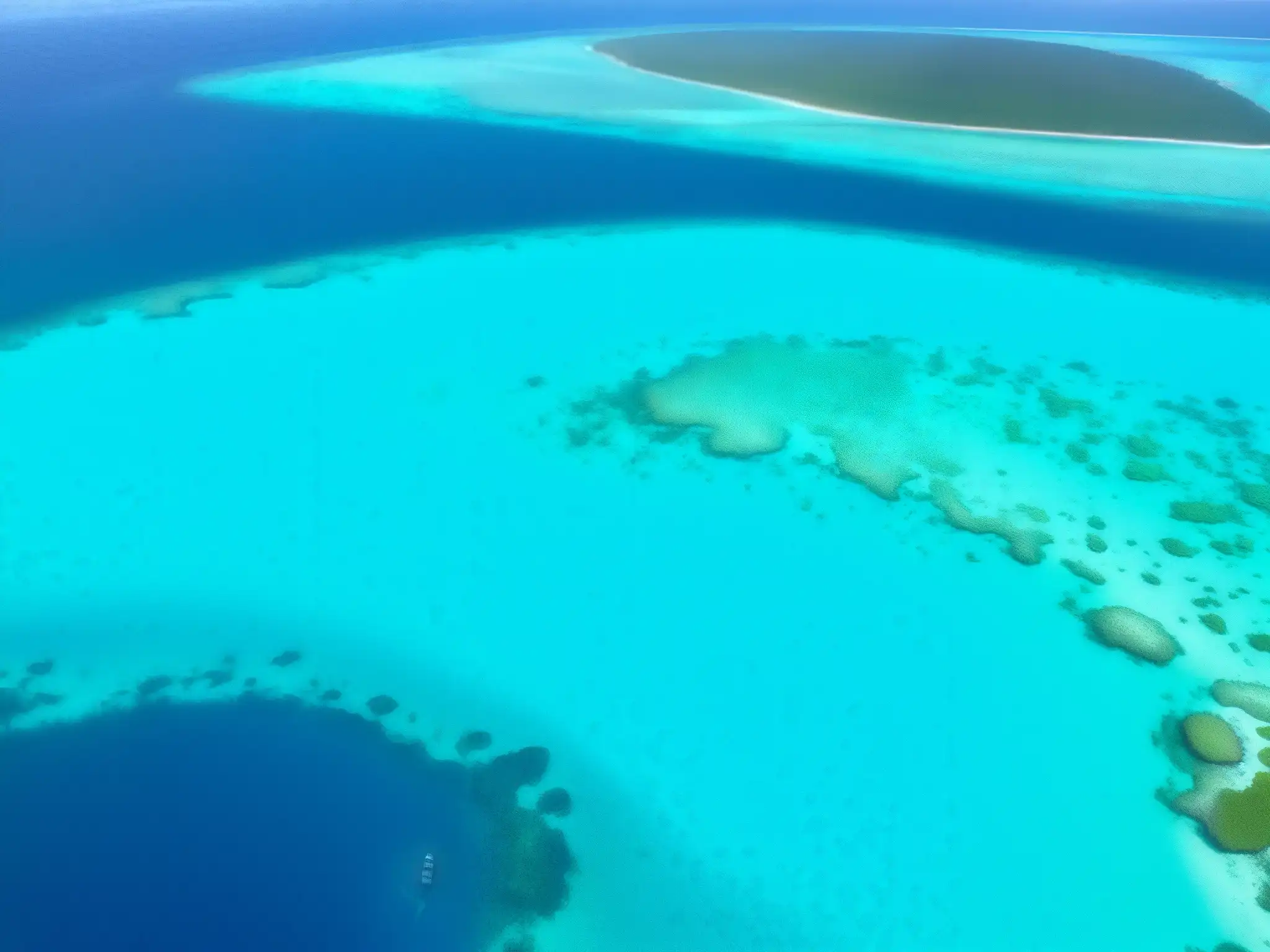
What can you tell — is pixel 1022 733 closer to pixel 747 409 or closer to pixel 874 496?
pixel 874 496

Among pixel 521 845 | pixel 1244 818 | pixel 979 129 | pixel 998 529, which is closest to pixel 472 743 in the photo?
pixel 521 845

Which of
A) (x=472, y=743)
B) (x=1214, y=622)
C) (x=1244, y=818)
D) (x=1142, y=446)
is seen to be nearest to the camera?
(x=1244, y=818)

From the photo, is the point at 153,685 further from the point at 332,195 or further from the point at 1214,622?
the point at 332,195

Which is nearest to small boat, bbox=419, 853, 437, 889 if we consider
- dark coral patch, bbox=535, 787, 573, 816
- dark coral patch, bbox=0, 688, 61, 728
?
dark coral patch, bbox=535, 787, 573, 816

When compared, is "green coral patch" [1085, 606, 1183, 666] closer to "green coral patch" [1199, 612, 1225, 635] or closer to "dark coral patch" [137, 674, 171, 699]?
"green coral patch" [1199, 612, 1225, 635]

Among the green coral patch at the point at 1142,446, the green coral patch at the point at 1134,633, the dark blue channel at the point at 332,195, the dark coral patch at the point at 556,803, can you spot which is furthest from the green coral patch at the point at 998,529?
the dark blue channel at the point at 332,195

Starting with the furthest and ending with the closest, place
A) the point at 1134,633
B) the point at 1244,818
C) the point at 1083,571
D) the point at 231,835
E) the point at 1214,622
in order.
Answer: the point at 1083,571 → the point at 1214,622 → the point at 1134,633 → the point at 1244,818 → the point at 231,835

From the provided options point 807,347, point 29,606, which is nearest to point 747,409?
point 807,347
